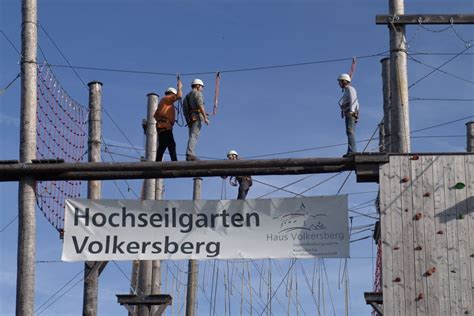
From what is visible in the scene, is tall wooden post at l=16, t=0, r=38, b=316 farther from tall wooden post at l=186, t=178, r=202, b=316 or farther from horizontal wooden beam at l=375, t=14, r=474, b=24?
tall wooden post at l=186, t=178, r=202, b=316

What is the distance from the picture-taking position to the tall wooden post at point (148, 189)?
2120 cm

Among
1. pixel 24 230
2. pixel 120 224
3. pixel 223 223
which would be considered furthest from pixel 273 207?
pixel 24 230

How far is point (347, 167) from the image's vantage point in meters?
A: 16.1

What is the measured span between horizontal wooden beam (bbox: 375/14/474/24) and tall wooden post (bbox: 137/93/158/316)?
646cm

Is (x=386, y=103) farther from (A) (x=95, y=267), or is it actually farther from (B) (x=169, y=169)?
(A) (x=95, y=267)

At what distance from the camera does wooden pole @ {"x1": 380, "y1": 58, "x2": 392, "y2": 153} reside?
1829 centimetres

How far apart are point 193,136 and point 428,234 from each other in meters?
3.78

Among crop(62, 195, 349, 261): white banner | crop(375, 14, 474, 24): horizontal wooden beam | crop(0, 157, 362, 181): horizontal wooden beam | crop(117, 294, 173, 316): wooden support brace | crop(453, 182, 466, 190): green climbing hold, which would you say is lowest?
crop(117, 294, 173, 316): wooden support brace

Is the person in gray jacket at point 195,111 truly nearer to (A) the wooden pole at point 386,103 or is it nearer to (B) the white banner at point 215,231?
(B) the white banner at point 215,231

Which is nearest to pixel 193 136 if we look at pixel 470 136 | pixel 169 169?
A: pixel 169 169

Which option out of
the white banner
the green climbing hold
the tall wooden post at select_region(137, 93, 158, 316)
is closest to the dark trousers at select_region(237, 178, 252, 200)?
the tall wooden post at select_region(137, 93, 158, 316)

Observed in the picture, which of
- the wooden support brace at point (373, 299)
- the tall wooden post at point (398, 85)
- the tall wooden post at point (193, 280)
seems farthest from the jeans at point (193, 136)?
the tall wooden post at point (193, 280)

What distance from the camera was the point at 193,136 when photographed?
1734cm

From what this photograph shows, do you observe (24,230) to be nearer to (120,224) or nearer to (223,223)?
(120,224)
